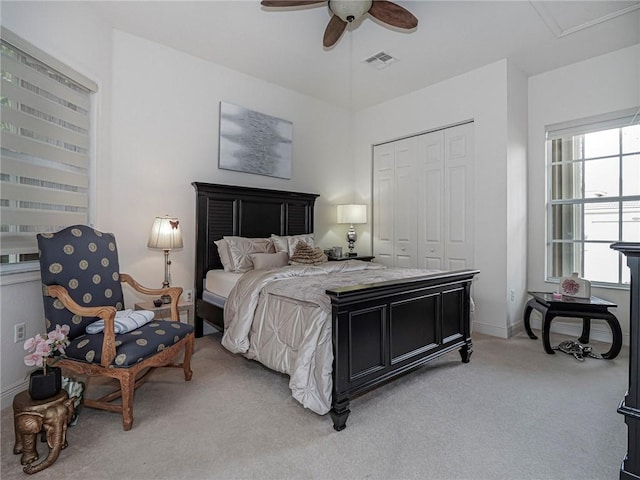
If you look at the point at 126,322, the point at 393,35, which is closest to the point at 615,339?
the point at 393,35

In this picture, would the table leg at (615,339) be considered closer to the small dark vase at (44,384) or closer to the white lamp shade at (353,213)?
the white lamp shade at (353,213)

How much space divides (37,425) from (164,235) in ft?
6.20

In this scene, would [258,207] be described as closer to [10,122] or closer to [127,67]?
[127,67]

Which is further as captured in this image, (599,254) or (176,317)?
(599,254)

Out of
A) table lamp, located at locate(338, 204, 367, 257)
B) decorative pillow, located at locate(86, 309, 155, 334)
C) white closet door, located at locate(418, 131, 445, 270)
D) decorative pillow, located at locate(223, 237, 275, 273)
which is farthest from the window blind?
decorative pillow, located at locate(86, 309, 155, 334)

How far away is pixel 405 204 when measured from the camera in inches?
197

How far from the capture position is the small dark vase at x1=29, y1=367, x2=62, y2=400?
5.67ft

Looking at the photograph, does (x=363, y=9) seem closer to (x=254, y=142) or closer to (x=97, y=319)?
(x=254, y=142)

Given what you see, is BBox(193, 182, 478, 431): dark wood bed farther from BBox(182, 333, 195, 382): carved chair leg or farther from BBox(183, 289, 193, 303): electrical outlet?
BBox(182, 333, 195, 382): carved chair leg

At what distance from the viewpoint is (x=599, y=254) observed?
396cm

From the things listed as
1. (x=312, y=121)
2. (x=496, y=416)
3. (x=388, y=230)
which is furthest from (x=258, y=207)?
(x=496, y=416)

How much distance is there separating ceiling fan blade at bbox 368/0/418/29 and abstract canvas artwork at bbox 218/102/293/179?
2.14 metres

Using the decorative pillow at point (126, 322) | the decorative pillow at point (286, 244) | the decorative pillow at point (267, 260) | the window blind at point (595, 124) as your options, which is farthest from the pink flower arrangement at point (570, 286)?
the decorative pillow at point (126, 322)

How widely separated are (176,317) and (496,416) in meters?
2.32
